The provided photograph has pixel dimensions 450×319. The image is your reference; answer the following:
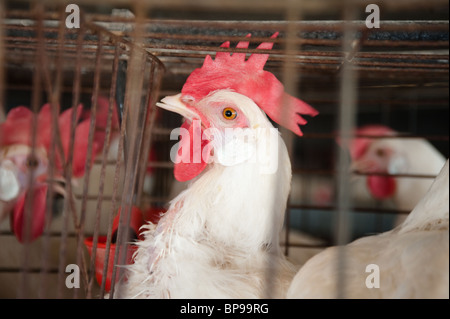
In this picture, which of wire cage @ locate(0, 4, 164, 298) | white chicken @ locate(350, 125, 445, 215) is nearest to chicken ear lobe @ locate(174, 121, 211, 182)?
wire cage @ locate(0, 4, 164, 298)

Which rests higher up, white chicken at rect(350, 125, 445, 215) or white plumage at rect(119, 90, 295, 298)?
white chicken at rect(350, 125, 445, 215)

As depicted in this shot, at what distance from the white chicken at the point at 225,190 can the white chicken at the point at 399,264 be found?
0.14 meters

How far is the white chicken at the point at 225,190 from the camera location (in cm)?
89

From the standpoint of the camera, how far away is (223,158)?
38.3 inches

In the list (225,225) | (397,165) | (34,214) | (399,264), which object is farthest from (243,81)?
(397,165)

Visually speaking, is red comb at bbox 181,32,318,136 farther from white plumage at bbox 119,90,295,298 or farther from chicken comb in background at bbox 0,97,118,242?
chicken comb in background at bbox 0,97,118,242

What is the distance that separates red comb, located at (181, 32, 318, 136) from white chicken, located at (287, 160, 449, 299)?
37 centimetres

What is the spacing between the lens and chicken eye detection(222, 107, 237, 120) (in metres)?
0.98

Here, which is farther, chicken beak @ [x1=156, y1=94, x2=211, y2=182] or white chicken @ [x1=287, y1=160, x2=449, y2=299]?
chicken beak @ [x1=156, y1=94, x2=211, y2=182]

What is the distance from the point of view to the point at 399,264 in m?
0.67

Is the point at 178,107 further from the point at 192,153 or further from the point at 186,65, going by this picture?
the point at 186,65

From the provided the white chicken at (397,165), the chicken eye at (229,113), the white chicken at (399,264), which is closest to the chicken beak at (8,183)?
the chicken eye at (229,113)

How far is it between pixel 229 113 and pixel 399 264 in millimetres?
513

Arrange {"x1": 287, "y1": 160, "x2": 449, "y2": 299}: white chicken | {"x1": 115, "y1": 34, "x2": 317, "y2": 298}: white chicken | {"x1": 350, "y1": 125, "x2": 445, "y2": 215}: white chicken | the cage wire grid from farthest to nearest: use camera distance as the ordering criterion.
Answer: {"x1": 350, "y1": 125, "x2": 445, "y2": 215}: white chicken
{"x1": 115, "y1": 34, "x2": 317, "y2": 298}: white chicken
the cage wire grid
{"x1": 287, "y1": 160, "x2": 449, "y2": 299}: white chicken
